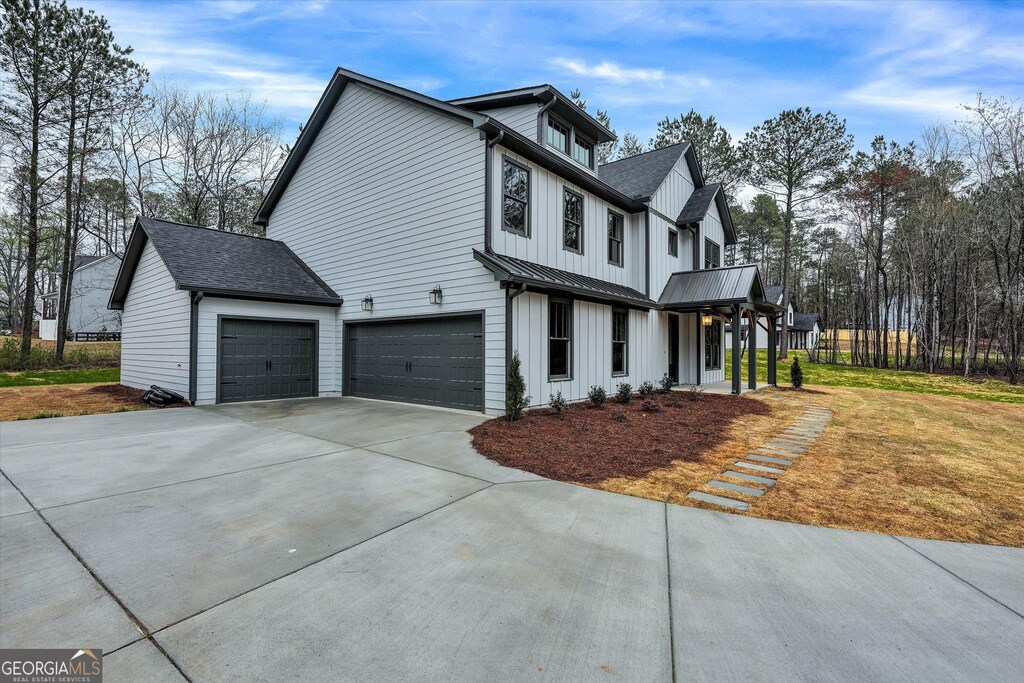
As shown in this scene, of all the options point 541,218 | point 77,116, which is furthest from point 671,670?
point 77,116

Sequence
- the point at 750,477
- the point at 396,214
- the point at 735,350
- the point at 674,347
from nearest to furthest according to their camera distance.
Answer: the point at 750,477, the point at 396,214, the point at 735,350, the point at 674,347

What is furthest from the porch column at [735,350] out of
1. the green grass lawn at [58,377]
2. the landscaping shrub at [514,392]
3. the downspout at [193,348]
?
the green grass lawn at [58,377]

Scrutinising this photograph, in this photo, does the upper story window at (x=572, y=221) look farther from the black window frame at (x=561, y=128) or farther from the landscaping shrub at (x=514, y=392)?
the landscaping shrub at (x=514, y=392)

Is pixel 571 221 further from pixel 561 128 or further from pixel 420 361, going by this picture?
pixel 420 361

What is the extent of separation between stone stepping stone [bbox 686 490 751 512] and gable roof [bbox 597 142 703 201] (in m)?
9.60

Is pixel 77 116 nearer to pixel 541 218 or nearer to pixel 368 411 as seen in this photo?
pixel 368 411

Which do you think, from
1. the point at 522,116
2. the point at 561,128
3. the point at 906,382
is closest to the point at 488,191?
the point at 522,116

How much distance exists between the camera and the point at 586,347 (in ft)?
32.9

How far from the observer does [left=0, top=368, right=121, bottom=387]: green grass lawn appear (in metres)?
12.6

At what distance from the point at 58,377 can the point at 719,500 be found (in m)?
19.1

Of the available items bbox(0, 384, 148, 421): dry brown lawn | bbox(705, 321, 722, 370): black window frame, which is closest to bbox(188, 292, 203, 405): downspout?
bbox(0, 384, 148, 421): dry brown lawn

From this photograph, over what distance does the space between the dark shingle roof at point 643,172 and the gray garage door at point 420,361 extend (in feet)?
22.8

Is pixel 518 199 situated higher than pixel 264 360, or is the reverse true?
pixel 518 199

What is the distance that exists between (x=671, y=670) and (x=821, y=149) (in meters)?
28.9
